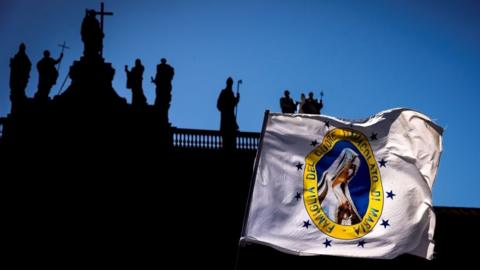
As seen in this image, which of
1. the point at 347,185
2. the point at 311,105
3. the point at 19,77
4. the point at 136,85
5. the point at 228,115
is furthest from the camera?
the point at 311,105

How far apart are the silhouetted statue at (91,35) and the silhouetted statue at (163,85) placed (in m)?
2.09

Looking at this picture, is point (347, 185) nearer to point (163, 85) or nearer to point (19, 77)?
point (163, 85)

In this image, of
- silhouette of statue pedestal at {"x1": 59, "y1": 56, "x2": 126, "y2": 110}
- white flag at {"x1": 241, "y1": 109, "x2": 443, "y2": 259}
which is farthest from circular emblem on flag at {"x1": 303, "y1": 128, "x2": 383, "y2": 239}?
silhouette of statue pedestal at {"x1": 59, "y1": 56, "x2": 126, "y2": 110}

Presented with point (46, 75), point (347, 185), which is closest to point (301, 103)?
point (46, 75)

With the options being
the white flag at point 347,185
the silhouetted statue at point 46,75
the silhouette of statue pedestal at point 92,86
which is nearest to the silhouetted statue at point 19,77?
the silhouetted statue at point 46,75

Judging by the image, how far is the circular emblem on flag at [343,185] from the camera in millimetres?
9836

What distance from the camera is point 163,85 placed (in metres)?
22.2

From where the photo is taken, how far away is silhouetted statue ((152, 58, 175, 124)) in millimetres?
22188

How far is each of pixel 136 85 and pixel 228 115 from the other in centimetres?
305

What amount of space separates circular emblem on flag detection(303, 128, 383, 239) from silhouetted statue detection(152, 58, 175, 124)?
12375mm

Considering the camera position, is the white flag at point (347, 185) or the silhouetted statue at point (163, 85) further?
the silhouetted statue at point (163, 85)

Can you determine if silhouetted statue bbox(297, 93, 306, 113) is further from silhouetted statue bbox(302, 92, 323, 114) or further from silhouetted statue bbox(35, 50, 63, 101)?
silhouetted statue bbox(35, 50, 63, 101)

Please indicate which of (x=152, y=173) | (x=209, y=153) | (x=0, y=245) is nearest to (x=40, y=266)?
(x=0, y=245)

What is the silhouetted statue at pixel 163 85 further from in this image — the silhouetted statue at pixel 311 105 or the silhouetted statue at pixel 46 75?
the silhouetted statue at pixel 311 105
